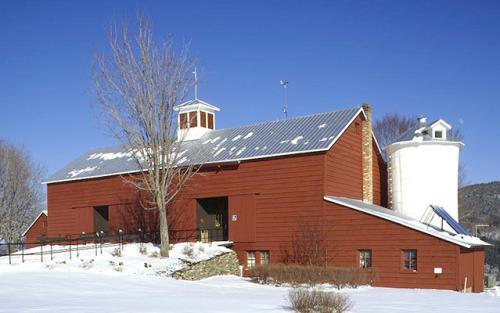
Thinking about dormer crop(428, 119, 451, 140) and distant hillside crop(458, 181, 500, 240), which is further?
distant hillside crop(458, 181, 500, 240)

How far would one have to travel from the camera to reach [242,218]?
28.1m

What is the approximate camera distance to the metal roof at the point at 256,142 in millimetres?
27359

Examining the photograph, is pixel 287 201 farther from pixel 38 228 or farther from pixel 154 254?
pixel 38 228

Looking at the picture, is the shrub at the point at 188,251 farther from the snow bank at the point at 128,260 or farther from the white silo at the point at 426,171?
the white silo at the point at 426,171

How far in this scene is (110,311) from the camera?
12633 millimetres

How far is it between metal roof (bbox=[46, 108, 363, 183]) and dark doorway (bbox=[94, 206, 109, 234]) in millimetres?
2160

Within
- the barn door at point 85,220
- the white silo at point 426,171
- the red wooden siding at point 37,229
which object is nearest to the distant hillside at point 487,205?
the white silo at point 426,171

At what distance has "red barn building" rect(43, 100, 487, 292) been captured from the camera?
23203 millimetres

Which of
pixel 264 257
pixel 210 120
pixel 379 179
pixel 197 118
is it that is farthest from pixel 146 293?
pixel 210 120

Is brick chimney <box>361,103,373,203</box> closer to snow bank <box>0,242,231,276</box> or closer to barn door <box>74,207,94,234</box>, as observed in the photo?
snow bank <box>0,242,231,276</box>

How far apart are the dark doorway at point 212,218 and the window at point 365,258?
27.4 feet

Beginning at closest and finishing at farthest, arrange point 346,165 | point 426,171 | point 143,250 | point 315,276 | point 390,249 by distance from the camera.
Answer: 1. point 315,276
2. point 390,249
3. point 143,250
4. point 346,165
5. point 426,171

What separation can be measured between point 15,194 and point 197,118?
87.7 feet

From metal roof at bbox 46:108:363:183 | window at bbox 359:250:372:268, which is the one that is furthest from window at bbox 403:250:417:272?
metal roof at bbox 46:108:363:183
